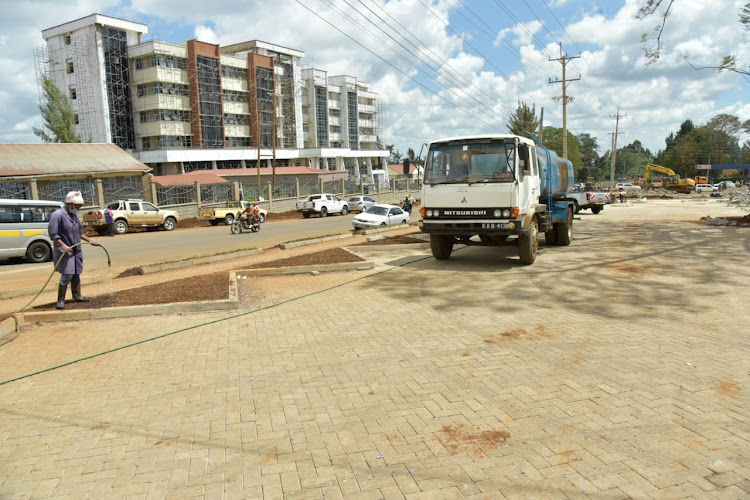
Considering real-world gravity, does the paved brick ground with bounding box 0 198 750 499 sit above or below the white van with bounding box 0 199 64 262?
below

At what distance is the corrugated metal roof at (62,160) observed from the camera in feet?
106

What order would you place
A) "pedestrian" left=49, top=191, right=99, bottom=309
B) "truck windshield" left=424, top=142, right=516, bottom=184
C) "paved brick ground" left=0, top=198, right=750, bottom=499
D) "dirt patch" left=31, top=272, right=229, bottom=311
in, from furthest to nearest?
"truck windshield" left=424, top=142, right=516, bottom=184 → "dirt patch" left=31, top=272, right=229, bottom=311 → "pedestrian" left=49, top=191, right=99, bottom=309 → "paved brick ground" left=0, top=198, right=750, bottom=499

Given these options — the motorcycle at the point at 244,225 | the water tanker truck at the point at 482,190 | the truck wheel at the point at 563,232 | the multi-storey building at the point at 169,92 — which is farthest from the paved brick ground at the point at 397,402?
the multi-storey building at the point at 169,92

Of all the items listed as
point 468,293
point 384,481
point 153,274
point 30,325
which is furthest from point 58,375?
point 153,274

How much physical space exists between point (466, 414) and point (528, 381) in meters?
1.03

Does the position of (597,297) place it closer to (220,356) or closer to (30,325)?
(220,356)

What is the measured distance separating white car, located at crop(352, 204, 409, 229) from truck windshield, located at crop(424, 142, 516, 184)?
45.3 ft

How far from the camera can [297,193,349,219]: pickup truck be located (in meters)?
38.7

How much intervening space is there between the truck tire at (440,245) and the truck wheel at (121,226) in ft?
67.0

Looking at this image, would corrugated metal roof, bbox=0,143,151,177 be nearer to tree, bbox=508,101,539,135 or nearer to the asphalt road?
the asphalt road

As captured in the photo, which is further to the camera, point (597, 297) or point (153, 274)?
point (153, 274)

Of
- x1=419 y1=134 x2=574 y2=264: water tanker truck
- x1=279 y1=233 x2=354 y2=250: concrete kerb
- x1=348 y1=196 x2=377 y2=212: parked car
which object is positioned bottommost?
x1=279 y1=233 x2=354 y2=250: concrete kerb

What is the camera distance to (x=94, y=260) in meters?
17.4

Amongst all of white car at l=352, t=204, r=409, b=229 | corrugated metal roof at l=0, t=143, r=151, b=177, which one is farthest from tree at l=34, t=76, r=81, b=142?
white car at l=352, t=204, r=409, b=229
